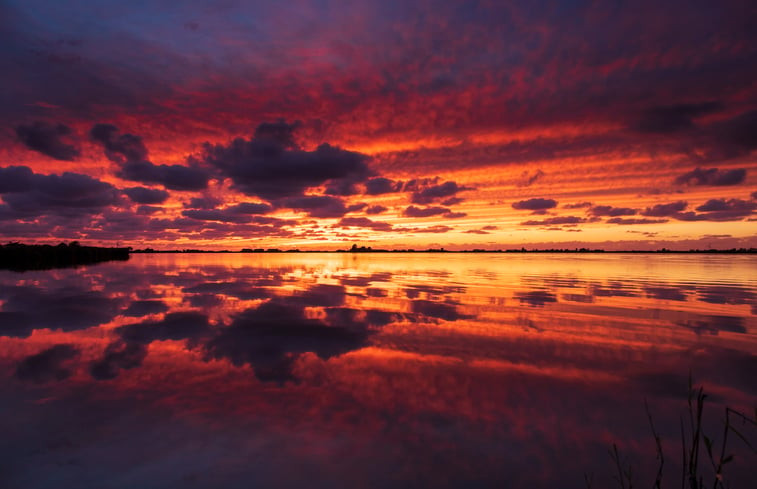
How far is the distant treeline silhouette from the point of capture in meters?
62.9

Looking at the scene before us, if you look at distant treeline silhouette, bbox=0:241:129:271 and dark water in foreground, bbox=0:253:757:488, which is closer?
dark water in foreground, bbox=0:253:757:488

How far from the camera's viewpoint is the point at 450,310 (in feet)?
56.7

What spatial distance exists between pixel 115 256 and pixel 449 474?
140600 millimetres

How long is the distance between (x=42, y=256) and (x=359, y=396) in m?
93.3

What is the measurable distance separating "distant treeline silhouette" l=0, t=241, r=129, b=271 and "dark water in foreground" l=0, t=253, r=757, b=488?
198ft

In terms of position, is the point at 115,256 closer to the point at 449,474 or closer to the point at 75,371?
the point at 75,371

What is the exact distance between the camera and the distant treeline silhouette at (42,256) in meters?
62.9

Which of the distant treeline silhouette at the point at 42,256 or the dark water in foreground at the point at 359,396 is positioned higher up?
the distant treeline silhouette at the point at 42,256

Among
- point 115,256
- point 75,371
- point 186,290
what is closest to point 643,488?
point 75,371

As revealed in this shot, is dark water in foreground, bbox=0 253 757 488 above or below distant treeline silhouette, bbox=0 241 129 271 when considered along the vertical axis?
below

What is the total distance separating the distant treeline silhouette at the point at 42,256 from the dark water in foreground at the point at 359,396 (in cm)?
6037

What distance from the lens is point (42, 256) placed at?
75062 millimetres

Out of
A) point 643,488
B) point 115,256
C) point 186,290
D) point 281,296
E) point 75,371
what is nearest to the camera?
point 643,488

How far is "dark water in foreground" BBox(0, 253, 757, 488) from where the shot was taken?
5371 mm
